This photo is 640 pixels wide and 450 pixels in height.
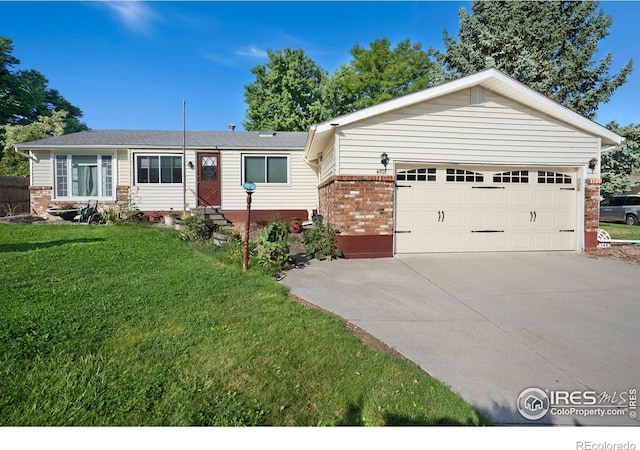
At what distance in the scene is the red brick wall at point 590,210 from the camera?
27.1 ft

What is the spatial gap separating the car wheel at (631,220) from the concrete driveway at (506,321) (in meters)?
14.7

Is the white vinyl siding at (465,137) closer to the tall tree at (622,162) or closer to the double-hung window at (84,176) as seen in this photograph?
the tall tree at (622,162)

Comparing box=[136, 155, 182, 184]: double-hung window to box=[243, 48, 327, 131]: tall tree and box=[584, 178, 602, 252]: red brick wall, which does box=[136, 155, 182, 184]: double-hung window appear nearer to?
box=[584, 178, 602, 252]: red brick wall

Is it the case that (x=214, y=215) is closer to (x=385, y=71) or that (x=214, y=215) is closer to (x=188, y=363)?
(x=188, y=363)

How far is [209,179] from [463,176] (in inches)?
352

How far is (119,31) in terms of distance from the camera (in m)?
7.39

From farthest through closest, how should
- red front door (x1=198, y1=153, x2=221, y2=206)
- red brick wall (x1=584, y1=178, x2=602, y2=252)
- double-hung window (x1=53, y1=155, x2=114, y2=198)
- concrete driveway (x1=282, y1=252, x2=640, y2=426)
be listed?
red front door (x1=198, y1=153, x2=221, y2=206), double-hung window (x1=53, y1=155, x2=114, y2=198), red brick wall (x1=584, y1=178, x2=602, y2=252), concrete driveway (x1=282, y1=252, x2=640, y2=426)

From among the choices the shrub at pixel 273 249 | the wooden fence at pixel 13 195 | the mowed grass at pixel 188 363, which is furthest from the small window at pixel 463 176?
the wooden fence at pixel 13 195

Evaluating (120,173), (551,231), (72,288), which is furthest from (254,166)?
(551,231)

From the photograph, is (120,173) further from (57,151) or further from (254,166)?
(254,166)

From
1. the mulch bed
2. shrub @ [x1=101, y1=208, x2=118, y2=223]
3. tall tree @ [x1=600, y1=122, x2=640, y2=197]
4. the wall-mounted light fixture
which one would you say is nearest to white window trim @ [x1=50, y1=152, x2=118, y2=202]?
shrub @ [x1=101, y1=208, x2=118, y2=223]

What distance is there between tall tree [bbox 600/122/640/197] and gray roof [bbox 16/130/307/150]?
12.7 meters

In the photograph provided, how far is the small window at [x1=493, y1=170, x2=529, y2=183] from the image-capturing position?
8102 mm
